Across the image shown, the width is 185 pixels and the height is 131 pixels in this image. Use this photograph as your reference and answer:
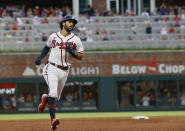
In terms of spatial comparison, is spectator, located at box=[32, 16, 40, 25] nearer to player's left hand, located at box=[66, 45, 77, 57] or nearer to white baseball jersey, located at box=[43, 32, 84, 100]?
white baseball jersey, located at box=[43, 32, 84, 100]

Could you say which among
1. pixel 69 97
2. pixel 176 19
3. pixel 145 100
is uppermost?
pixel 176 19

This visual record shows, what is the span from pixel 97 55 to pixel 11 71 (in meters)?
4.41

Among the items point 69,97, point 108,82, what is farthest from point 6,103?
point 108,82

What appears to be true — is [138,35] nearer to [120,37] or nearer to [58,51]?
[120,37]

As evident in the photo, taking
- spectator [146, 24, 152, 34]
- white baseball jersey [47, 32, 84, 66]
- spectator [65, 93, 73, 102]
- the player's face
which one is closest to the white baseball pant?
white baseball jersey [47, 32, 84, 66]

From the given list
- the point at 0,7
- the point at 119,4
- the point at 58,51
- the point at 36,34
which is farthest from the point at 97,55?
the point at 58,51

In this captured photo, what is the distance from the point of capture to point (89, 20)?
24375mm

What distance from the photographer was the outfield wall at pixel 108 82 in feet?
75.7

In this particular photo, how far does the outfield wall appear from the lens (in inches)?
909

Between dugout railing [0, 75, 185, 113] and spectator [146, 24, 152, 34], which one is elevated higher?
spectator [146, 24, 152, 34]

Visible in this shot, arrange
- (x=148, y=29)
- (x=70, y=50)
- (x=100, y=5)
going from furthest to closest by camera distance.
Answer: (x=100, y=5)
(x=148, y=29)
(x=70, y=50)

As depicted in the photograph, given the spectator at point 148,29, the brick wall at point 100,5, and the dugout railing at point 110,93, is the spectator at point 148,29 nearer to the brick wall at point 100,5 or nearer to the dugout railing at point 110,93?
the dugout railing at point 110,93

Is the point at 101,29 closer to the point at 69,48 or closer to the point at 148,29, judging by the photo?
the point at 148,29

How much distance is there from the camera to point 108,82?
23.2m
